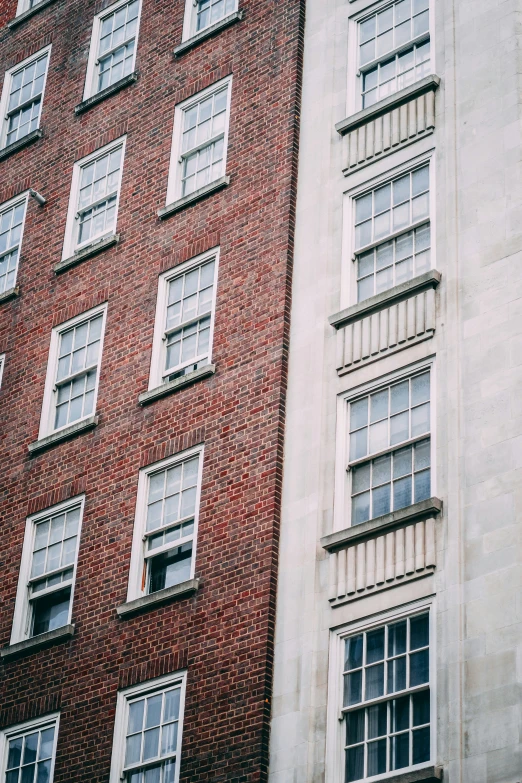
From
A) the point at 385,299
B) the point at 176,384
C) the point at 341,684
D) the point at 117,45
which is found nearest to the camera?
the point at 341,684

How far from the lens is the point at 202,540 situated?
89.1ft

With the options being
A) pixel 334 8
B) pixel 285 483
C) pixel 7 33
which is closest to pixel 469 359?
pixel 285 483

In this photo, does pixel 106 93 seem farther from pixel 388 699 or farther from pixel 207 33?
pixel 388 699

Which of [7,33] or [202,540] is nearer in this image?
[202,540]

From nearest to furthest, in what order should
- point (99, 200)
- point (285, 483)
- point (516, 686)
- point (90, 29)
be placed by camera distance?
point (516, 686) < point (285, 483) < point (99, 200) < point (90, 29)

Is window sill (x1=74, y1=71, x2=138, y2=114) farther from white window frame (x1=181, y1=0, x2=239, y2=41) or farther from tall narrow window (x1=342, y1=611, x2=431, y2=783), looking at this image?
tall narrow window (x1=342, y1=611, x2=431, y2=783)

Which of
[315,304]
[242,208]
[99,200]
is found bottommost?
[315,304]

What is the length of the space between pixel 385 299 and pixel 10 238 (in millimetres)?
12614

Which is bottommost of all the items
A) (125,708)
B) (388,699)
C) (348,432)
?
(388,699)

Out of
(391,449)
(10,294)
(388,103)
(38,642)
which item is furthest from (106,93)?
(391,449)

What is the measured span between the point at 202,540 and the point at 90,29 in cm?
1639

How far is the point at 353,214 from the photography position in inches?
1144

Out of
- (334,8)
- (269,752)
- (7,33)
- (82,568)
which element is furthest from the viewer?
(7,33)

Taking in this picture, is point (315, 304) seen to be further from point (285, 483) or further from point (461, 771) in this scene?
point (461, 771)
